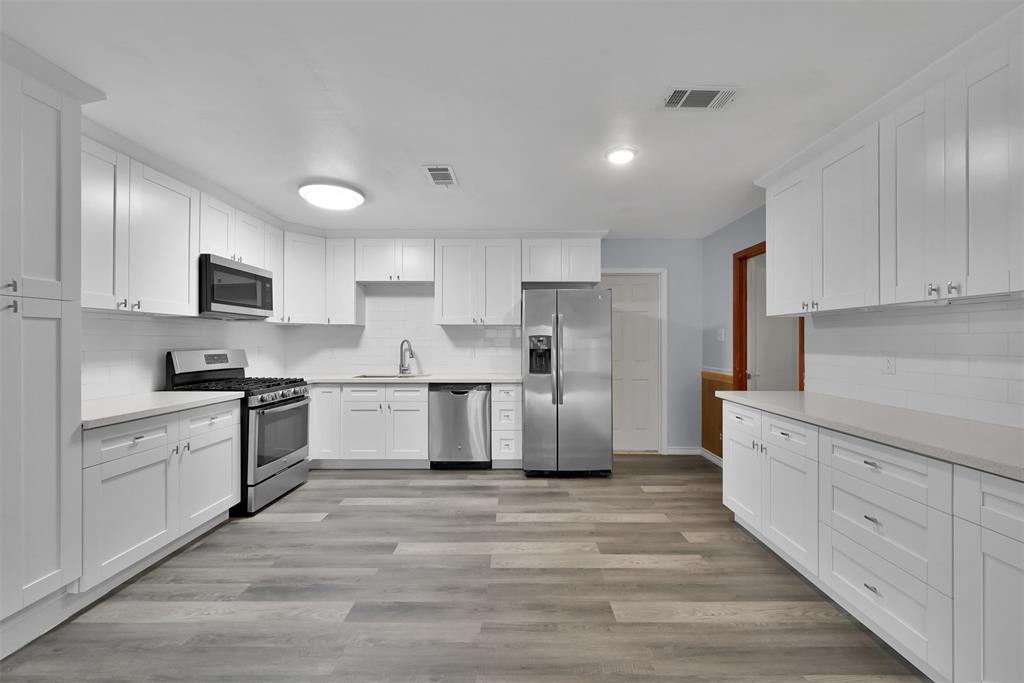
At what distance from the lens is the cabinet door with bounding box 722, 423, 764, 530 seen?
8.71ft

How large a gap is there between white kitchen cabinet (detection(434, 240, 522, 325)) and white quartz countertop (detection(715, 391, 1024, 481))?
2.57 metres

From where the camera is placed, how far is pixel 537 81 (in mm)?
1982

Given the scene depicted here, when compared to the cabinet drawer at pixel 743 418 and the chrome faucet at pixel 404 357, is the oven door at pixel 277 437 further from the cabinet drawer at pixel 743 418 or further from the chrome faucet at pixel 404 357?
the cabinet drawer at pixel 743 418

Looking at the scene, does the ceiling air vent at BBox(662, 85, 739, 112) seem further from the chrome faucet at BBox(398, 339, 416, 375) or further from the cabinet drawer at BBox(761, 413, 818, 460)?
the chrome faucet at BBox(398, 339, 416, 375)

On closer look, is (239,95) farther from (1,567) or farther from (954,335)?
(954,335)

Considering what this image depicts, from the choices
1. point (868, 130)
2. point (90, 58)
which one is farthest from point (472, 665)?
point (868, 130)

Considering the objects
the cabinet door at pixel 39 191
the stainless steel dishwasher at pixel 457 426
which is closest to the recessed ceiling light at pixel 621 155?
the stainless steel dishwasher at pixel 457 426

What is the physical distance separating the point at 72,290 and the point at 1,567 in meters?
1.11

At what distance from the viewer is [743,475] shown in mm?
2830

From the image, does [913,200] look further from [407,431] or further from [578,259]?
[407,431]

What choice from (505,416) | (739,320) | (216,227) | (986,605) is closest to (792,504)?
(986,605)

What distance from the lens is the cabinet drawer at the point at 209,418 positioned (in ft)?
8.68

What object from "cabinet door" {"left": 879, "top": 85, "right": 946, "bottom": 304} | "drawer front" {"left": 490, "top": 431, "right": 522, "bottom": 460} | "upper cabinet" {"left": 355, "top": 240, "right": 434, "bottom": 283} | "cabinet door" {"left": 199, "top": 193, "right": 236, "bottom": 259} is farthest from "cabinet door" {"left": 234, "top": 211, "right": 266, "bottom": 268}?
"cabinet door" {"left": 879, "top": 85, "right": 946, "bottom": 304}

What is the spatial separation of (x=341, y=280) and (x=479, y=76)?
3.24m
